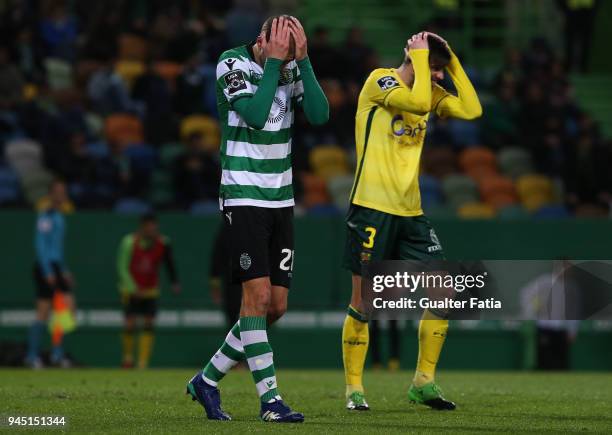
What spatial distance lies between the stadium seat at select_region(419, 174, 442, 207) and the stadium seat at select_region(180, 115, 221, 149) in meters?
3.29

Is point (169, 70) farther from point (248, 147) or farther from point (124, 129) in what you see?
point (248, 147)

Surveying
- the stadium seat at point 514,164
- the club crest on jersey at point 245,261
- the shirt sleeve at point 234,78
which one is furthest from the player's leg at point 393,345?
the shirt sleeve at point 234,78

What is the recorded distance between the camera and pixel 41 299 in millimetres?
19172

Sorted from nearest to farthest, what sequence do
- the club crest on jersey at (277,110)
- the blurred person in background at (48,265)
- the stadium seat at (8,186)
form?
the club crest on jersey at (277,110) < the blurred person in background at (48,265) < the stadium seat at (8,186)

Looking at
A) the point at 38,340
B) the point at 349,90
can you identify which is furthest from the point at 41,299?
the point at 349,90

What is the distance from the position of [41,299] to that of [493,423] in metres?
11.6

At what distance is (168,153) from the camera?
21.1 metres

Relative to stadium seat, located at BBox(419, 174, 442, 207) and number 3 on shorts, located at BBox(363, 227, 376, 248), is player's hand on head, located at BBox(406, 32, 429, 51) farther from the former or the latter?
stadium seat, located at BBox(419, 174, 442, 207)

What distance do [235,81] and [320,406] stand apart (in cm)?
278

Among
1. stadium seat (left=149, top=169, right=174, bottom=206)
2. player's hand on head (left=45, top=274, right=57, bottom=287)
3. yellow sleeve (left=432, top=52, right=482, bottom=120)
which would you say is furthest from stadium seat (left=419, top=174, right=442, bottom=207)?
yellow sleeve (left=432, top=52, right=482, bottom=120)

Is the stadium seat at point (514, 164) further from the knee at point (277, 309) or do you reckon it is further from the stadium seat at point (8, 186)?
the knee at point (277, 309)

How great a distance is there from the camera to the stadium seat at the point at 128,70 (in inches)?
902

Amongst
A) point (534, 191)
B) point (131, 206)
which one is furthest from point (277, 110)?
point (534, 191)

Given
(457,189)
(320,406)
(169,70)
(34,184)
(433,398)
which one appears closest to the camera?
(433,398)
